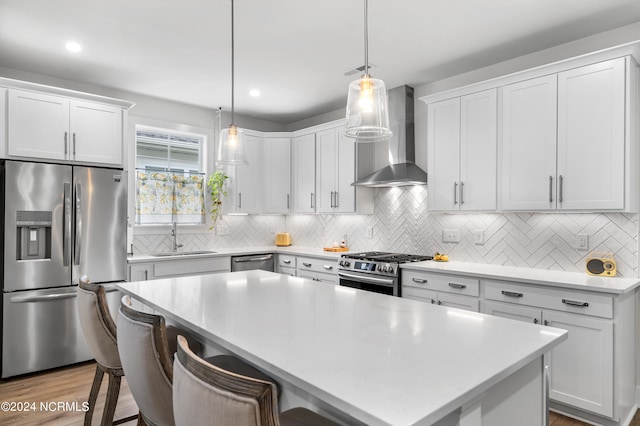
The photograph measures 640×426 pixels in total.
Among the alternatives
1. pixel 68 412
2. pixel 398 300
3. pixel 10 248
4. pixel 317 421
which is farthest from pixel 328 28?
pixel 68 412

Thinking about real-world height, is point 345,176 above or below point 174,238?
above

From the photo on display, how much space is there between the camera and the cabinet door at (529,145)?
292 cm

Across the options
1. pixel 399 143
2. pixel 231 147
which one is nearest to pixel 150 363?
pixel 231 147

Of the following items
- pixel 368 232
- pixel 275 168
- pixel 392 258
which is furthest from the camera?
pixel 275 168

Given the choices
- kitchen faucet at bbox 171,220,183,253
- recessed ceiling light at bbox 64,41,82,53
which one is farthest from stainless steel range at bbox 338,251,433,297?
recessed ceiling light at bbox 64,41,82,53

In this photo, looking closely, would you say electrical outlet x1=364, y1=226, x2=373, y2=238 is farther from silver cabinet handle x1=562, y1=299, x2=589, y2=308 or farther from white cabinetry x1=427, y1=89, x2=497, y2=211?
silver cabinet handle x1=562, y1=299, x2=589, y2=308

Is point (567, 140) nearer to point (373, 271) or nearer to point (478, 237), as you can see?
point (478, 237)

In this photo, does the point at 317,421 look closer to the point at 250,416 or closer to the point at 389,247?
the point at 250,416

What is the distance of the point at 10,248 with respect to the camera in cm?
319

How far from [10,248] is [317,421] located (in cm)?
322

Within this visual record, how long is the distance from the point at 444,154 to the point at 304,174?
2033 mm

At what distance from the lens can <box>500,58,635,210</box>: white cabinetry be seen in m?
2.63

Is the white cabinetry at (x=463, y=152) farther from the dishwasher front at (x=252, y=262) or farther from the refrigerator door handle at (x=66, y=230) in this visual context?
the refrigerator door handle at (x=66, y=230)

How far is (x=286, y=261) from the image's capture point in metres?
4.86
